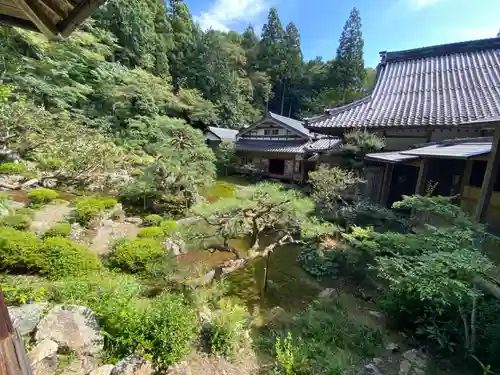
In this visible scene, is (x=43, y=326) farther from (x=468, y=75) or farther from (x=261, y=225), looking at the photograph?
(x=468, y=75)

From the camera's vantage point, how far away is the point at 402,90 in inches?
401

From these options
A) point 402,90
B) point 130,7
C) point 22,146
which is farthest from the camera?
point 130,7

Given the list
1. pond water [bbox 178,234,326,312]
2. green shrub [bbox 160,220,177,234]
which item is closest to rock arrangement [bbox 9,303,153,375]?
pond water [bbox 178,234,326,312]

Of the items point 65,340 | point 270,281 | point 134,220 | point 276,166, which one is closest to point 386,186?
point 270,281

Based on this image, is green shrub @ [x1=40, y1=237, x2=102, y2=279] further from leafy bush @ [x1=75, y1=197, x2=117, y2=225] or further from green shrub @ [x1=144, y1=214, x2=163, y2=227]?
green shrub @ [x1=144, y1=214, x2=163, y2=227]

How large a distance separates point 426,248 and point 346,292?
7.93ft

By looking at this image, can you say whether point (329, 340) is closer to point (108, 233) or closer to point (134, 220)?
point (108, 233)

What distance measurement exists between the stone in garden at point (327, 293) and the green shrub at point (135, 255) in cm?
384

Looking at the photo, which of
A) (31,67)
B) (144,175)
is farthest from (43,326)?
(31,67)

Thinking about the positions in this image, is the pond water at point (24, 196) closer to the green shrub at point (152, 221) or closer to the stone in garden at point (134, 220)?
the stone in garden at point (134, 220)

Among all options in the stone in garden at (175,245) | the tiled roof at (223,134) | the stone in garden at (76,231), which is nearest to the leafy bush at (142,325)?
the stone in garden at (175,245)

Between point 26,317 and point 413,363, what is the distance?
5.50 metres

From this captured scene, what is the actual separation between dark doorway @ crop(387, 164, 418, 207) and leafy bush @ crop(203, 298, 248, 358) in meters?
7.56

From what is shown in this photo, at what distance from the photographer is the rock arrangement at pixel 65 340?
308 cm
